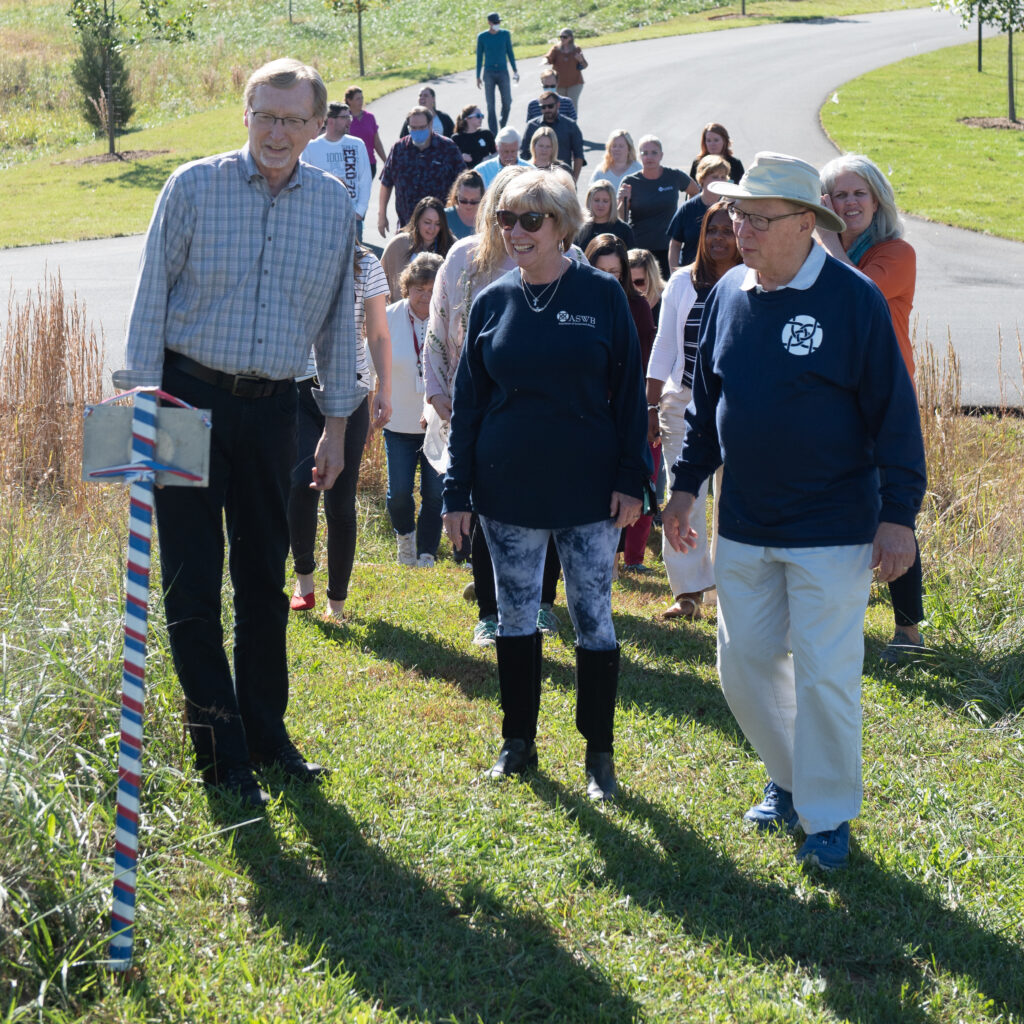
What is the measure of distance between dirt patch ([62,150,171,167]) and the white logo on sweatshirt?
2445cm

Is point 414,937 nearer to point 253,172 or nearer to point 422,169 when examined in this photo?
point 253,172

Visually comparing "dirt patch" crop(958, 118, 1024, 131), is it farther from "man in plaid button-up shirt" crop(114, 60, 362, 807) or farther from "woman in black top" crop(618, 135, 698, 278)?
"man in plaid button-up shirt" crop(114, 60, 362, 807)

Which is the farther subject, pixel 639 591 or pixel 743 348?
pixel 639 591

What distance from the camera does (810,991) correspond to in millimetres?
3523

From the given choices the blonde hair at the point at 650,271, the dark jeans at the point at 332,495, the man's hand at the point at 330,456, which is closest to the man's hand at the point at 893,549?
the man's hand at the point at 330,456

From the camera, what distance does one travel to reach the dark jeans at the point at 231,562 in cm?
417

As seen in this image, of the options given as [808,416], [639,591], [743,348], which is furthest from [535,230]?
[639,591]

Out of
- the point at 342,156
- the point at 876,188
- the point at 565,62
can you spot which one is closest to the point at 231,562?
the point at 876,188

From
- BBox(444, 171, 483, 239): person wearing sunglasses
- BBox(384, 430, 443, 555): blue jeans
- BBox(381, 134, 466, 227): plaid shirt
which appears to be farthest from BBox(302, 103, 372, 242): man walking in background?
BBox(384, 430, 443, 555): blue jeans

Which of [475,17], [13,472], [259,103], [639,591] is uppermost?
[475,17]

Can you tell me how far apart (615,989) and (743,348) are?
78.8 inches

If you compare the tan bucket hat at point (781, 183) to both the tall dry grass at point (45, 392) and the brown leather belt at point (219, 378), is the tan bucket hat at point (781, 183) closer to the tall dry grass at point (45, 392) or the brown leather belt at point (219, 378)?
the brown leather belt at point (219, 378)

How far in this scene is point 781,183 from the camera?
4000 millimetres

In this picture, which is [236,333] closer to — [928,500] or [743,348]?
[743,348]
